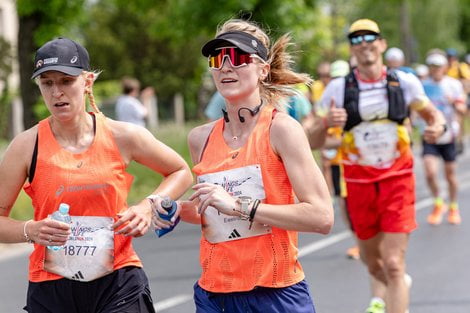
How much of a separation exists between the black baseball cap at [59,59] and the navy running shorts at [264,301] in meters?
1.08

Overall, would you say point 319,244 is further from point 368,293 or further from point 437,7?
point 437,7

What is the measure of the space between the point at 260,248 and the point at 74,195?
32.2 inches

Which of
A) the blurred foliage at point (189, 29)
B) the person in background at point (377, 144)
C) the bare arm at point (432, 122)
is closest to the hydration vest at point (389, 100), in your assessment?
the person in background at point (377, 144)

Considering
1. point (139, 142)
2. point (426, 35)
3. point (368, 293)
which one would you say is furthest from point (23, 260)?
point (426, 35)

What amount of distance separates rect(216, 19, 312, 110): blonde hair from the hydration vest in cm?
241

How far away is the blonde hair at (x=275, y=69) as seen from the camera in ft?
15.0

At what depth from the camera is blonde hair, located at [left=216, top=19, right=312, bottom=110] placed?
4570 millimetres

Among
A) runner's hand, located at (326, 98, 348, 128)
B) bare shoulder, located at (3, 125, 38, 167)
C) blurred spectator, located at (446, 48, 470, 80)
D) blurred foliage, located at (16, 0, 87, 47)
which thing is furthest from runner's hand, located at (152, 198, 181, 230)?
blurred spectator, located at (446, 48, 470, 80)

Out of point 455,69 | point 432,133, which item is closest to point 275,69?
point 432,133

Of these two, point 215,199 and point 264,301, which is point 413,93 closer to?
point 264,301

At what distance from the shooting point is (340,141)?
7434mm

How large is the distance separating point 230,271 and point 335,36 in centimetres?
4081

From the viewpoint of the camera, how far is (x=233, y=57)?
438 cm

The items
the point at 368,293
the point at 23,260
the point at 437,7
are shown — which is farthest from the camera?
the point at 437,7
